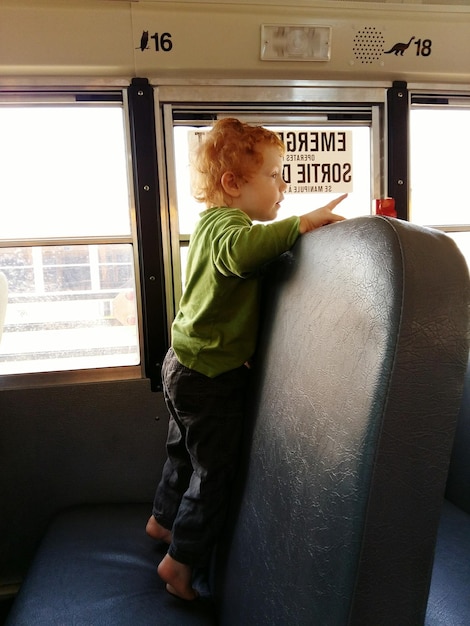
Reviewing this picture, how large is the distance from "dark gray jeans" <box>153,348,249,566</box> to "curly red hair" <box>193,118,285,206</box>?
0.52 meters

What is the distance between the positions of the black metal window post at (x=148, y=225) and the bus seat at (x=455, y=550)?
1187mm

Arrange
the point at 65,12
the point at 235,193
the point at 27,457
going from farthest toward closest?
the point at 27,457 → the point at 65,12 → the point at 235,193

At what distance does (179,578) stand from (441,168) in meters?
2.03

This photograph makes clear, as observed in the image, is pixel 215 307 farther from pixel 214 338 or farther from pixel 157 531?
pixel 157 531

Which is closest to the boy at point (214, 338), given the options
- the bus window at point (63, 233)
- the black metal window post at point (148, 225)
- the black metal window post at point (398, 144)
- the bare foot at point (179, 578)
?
the bare foot at point (179, 578)

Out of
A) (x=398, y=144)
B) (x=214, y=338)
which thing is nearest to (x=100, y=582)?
(x=214, y=338)

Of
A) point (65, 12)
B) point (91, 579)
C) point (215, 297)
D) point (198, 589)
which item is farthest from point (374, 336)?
→ point (65, 12)

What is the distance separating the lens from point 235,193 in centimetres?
127

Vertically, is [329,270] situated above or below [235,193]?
below

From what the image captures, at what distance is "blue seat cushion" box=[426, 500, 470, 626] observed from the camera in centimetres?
113

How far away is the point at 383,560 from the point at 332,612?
0.37 feet

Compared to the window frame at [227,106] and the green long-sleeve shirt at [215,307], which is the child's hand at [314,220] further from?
the window frame at [227,106]

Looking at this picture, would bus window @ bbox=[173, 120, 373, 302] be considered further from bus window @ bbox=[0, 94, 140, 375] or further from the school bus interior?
bus window @ bbox=[0, 94, 140, 375]

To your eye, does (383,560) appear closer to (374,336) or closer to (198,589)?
(374,336)
